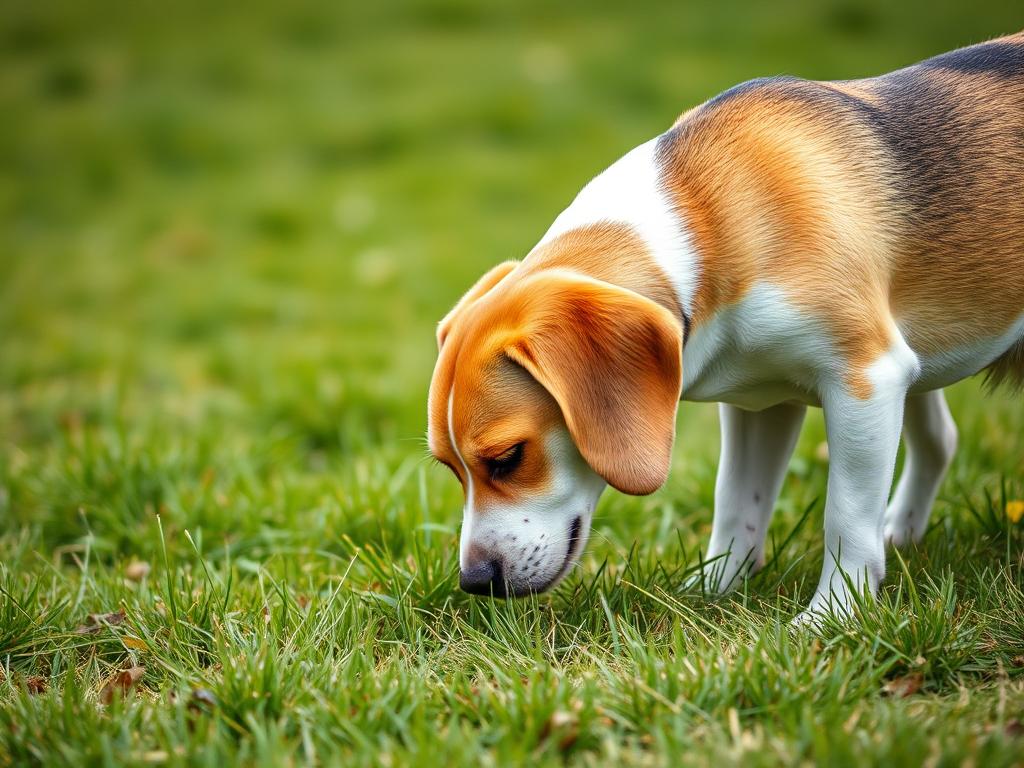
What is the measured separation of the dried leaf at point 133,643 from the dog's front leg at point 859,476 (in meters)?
1.95

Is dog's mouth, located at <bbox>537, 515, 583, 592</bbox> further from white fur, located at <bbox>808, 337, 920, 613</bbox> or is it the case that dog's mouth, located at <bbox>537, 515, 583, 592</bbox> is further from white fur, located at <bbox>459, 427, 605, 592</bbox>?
white fur, located at <bbox>808, 337, 920, 613</bbox>

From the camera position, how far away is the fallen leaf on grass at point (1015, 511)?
3.69m

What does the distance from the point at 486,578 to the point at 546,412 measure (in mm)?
525

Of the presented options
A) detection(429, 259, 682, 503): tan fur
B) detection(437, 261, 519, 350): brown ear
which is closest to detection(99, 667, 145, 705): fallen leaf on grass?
detection(429, 259, 682, 503): tan fur

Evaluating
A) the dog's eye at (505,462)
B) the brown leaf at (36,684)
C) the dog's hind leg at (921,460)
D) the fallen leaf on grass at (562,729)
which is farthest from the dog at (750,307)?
the brown leaf at (36,684)

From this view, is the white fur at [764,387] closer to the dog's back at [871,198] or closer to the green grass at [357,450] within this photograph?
→ the dog's back at [871,198]

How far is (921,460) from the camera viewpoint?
12.8 ft

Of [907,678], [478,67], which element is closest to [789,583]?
[907,678]

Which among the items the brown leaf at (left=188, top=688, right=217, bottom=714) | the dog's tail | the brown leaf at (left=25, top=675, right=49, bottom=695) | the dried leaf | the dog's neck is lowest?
the brown leaf at (left=25, top=675, right=49, bottom=695)

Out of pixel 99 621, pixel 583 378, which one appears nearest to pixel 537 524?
pixel 583 378

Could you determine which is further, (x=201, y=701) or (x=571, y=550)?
(x=571, y=550)

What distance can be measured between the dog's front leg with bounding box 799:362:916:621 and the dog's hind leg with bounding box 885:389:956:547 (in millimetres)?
768

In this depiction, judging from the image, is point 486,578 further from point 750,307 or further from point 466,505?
point 750,307

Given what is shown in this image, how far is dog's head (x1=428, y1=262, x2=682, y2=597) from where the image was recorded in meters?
2.83
